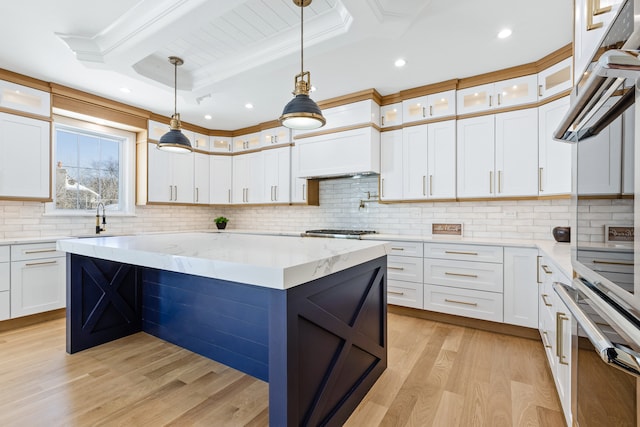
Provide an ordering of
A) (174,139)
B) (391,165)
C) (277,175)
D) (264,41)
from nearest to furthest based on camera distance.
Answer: (264,41), (174,139), (391,165), (277,175)

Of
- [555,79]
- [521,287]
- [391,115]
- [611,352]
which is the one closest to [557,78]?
[555,79]

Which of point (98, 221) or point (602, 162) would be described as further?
point (98, 221)

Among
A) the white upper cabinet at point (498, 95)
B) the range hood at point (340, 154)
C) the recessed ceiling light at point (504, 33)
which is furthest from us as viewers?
the range hood at point (340, 154)

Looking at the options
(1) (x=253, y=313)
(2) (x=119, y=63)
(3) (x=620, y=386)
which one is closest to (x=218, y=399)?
(1) (x=253, y=313)

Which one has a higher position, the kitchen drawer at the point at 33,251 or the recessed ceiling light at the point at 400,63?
the recessed ceiling light at the point at 400,63

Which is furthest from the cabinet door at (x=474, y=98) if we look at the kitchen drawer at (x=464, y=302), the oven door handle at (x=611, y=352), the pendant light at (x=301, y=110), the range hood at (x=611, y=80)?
the oven door handle at (x=611, y=352)

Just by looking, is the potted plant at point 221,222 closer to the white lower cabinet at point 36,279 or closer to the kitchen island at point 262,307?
the white lower cabinet at point 36,279

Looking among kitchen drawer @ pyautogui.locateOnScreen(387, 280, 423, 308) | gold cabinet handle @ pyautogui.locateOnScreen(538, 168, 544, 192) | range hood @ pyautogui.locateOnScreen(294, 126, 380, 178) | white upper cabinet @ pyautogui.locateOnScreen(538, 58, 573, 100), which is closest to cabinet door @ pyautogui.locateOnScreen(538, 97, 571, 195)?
gold cabinet handle @ pyautogui.locateOnScreen(538, 168, 544, 192)

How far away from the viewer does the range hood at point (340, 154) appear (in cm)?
391

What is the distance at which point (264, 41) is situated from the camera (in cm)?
283

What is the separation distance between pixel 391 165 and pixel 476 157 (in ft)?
3.23

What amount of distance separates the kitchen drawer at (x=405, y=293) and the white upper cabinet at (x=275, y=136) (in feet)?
9.22

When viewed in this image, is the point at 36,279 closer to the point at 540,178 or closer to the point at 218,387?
the point at 218,387

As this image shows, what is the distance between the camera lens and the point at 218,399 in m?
1.92
